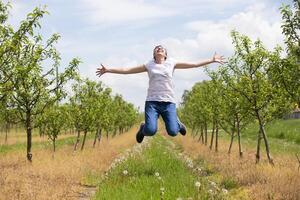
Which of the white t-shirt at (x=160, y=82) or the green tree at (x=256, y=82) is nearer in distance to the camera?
the white t-shirt at (x=160, y=82)

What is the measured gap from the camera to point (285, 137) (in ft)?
169

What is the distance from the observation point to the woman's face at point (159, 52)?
31.4ft

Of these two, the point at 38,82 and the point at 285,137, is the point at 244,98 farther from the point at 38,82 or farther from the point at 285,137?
the point at 285,137

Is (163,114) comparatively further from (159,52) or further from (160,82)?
(159,52)

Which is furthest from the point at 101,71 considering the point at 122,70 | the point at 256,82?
the point at 256,82

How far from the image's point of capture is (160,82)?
31.0 ft

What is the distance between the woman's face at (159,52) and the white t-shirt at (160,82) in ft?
0.68

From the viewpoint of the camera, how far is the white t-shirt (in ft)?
31.0

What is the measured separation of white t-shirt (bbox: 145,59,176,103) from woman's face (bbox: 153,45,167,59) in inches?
8.2

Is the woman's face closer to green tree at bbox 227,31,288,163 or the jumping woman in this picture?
the jumping woman

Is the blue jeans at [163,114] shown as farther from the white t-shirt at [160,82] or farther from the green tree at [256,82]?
the green tree at [256,82]

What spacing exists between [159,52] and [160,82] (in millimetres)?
666

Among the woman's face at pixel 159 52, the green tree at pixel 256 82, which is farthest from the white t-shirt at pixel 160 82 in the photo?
the green tree at pixel 256 82

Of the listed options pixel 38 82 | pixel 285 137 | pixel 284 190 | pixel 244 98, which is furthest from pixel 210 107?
pixel 285 137
